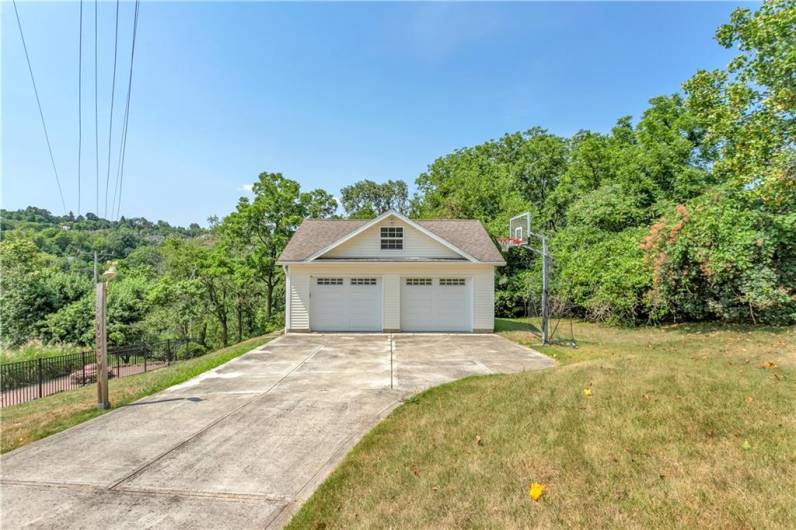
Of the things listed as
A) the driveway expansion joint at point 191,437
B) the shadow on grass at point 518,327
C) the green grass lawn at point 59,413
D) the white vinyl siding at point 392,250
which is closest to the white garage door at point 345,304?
the white vinyl siding at point 392,250

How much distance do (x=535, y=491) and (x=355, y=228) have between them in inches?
560

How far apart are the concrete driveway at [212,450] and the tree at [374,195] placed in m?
36.9

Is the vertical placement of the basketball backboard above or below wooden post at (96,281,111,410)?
above

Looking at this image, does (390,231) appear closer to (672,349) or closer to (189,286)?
(672,349)

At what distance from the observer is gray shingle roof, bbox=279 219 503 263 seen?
1461 centimetres

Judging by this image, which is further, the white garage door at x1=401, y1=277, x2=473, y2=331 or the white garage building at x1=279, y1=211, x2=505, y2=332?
the white garage door at x1=401, y1=277, x2=473, y2=331

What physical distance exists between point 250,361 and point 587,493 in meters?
8.36

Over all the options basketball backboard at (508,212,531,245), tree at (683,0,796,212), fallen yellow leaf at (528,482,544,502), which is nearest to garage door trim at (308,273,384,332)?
basketball backboard at (508,212,531,245)

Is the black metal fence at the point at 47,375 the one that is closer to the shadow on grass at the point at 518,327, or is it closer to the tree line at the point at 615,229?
the tree line at the point at 615,229

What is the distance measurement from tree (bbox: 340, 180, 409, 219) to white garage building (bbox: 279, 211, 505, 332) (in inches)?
1181

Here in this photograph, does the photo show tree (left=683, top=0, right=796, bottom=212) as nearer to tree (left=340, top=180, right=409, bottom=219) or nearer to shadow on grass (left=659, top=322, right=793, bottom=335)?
shadow on grass (left=659, top=322, right=793, bottom=335)

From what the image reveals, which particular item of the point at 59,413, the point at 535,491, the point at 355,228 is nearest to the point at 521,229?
the point at 355,228

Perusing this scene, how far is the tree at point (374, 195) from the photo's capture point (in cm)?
4419

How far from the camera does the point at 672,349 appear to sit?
1022cm
